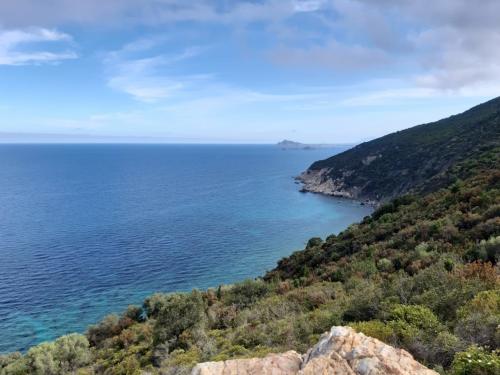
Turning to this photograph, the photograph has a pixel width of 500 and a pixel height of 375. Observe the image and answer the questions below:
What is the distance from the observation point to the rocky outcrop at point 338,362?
719cm

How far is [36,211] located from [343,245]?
70.4 m

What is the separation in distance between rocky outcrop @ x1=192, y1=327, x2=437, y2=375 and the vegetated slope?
59636 millimetres

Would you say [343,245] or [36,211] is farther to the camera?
[36,211]

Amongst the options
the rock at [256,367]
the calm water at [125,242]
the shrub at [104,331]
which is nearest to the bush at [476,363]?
the rock at [256,367]

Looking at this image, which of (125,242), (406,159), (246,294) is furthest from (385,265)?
(406,159)

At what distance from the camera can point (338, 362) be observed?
295 inches

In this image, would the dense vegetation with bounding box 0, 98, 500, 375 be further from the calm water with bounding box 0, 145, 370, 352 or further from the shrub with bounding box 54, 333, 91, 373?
the calm water with bounding box 0, 145, 370, 352

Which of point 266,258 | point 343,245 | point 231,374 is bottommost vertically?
point 266,258

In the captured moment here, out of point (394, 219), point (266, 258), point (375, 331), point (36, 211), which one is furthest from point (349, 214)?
point (375, 331)

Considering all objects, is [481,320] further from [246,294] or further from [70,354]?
[70,354]

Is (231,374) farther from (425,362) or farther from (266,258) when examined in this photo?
(266,258)

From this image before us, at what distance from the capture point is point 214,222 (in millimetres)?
70000

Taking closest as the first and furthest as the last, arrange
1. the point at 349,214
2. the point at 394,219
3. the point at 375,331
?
the point at 375,331
the point at 394,219
the point at 349,214

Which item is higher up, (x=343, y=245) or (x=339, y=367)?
(x=339, y=367)
